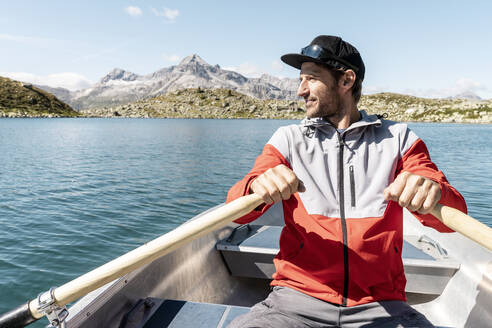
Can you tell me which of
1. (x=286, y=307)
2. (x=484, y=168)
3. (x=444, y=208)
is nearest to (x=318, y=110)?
(x=444, y=208)

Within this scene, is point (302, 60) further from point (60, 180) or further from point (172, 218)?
point (60, 180)

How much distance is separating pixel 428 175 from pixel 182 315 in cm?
251

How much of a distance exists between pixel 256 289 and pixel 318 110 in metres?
3.51

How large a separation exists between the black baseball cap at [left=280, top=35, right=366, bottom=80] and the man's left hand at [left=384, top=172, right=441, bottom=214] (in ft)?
4.24

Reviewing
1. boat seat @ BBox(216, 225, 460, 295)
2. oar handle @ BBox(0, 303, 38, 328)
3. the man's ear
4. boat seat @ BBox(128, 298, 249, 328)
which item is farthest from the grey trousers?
boat seat @ BBox(216, 225, 460, 295)

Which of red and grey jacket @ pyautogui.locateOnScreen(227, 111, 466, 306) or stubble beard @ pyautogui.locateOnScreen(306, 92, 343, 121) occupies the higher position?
stubble beard @ pyautogui.locateOnScreen(306, 92, 343, 121)

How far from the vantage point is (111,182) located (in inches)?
714

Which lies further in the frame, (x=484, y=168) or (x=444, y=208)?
(x=484, y=168)

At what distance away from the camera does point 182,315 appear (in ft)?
10.5

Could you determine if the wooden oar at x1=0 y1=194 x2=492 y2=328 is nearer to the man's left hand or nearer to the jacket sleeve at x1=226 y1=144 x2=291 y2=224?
the man's left hand

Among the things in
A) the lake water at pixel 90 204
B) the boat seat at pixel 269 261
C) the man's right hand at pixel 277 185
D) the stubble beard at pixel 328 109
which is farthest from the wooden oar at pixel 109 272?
the lake water at pixel 90 204

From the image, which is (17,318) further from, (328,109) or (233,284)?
(233,284)

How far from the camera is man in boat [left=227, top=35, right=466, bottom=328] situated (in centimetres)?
248

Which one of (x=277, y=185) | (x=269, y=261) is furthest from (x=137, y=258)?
(x=269, y=261)
